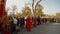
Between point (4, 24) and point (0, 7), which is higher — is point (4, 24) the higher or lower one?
the lower one

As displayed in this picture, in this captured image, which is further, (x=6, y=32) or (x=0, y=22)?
(x=6, y=32)

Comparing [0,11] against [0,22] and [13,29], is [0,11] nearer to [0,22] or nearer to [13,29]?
[0,22]

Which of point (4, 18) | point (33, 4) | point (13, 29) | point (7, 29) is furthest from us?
point (33, 4)

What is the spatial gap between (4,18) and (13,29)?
3332 mm

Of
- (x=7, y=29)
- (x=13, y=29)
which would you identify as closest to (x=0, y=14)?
(x=7, y=29)

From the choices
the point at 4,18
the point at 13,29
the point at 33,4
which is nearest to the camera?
the point at 4,18

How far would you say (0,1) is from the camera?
9398 millimetres

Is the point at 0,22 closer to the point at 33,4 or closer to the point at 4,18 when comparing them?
the point at 4,18

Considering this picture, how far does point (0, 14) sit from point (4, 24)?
0.50 meters

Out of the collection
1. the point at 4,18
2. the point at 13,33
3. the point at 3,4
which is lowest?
the point at 13,33

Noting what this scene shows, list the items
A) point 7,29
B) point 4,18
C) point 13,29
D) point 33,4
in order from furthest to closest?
point 33,4 → point 13,29 → point 7,29 → point 4,18

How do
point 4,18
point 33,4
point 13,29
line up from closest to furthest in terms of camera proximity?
point 4,18 < point 13,29 < point 33,4

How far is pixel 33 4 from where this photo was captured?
1943 inches

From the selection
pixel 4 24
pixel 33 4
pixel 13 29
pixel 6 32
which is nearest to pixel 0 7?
pixel 4 24
